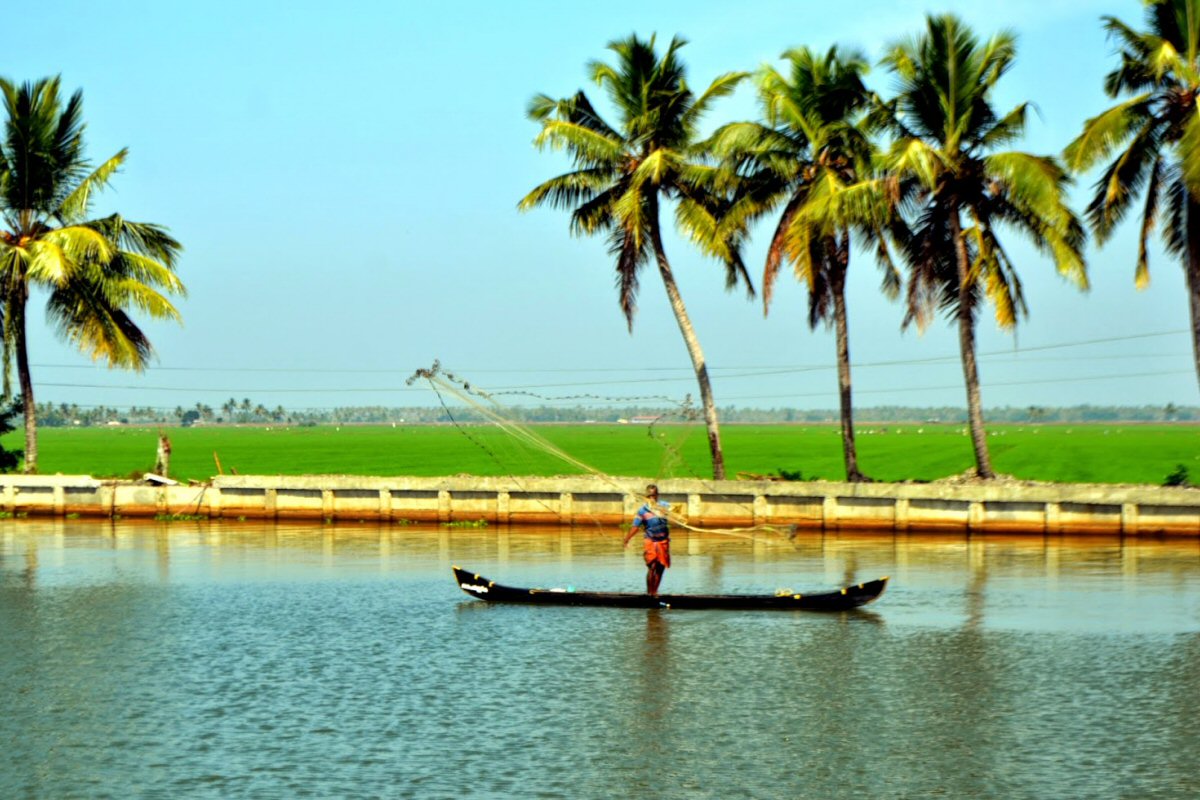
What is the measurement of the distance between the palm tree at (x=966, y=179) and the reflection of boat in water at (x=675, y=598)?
19.0m

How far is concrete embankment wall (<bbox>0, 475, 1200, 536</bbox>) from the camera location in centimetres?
4416

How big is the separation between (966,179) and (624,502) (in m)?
15.3

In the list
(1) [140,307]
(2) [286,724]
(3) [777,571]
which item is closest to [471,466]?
(1) [140,307]

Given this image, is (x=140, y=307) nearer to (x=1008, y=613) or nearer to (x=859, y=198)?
(x=859, y=198)

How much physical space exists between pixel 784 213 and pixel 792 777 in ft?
115

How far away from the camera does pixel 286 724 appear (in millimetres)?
19750

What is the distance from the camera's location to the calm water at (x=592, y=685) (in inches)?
677

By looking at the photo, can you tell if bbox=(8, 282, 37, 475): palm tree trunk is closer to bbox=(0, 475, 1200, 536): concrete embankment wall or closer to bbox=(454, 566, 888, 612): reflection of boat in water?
bbox=(0, 475, 1200, 536): concrete embankment wall

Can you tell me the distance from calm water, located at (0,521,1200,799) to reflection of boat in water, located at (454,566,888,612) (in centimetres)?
28

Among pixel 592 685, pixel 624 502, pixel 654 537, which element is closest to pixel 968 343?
pixel 624 502

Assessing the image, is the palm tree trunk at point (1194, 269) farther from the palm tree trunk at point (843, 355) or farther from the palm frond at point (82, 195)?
the palm frond at point (82, 195)

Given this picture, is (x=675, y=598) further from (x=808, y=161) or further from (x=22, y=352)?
(x=22, y=352)

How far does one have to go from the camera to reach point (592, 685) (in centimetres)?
2256

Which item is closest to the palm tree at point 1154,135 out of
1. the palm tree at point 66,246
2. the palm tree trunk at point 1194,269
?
the palm tree trunk at point 1194,269
